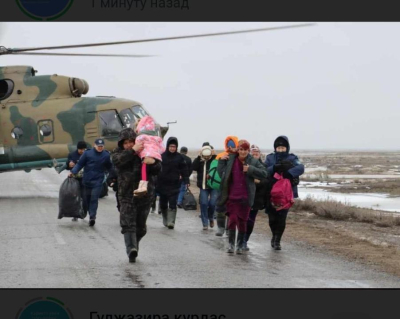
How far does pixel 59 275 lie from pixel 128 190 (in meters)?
1.71

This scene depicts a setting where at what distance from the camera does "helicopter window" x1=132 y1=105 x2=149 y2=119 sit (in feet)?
80.2

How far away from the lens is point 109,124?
24.1 meters

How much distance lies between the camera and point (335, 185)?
4025cm

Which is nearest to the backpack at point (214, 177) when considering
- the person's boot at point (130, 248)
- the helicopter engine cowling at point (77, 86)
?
the person's boot at point (130, 248)

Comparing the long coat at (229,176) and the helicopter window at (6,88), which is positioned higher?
the helicopter window at (6,88)

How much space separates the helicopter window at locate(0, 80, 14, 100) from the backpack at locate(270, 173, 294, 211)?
45.1 ft

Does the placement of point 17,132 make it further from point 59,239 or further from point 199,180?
point 59,239

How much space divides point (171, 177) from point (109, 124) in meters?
8.53

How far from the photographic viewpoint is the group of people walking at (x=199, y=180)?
36.2 feet

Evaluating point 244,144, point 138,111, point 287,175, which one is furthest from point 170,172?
point 138,111

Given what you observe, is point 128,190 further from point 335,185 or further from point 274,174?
point 335,185

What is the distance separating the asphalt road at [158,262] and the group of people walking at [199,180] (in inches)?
17.1

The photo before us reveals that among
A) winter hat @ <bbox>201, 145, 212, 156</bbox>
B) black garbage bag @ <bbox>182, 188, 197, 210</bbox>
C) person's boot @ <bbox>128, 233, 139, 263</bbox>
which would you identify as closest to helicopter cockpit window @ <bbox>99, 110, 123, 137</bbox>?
black garbage bag @ <bbox>182, 188, 197, 210</bbox>

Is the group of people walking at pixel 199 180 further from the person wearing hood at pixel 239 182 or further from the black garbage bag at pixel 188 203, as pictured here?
the black garbage bag at pixel 188 203
